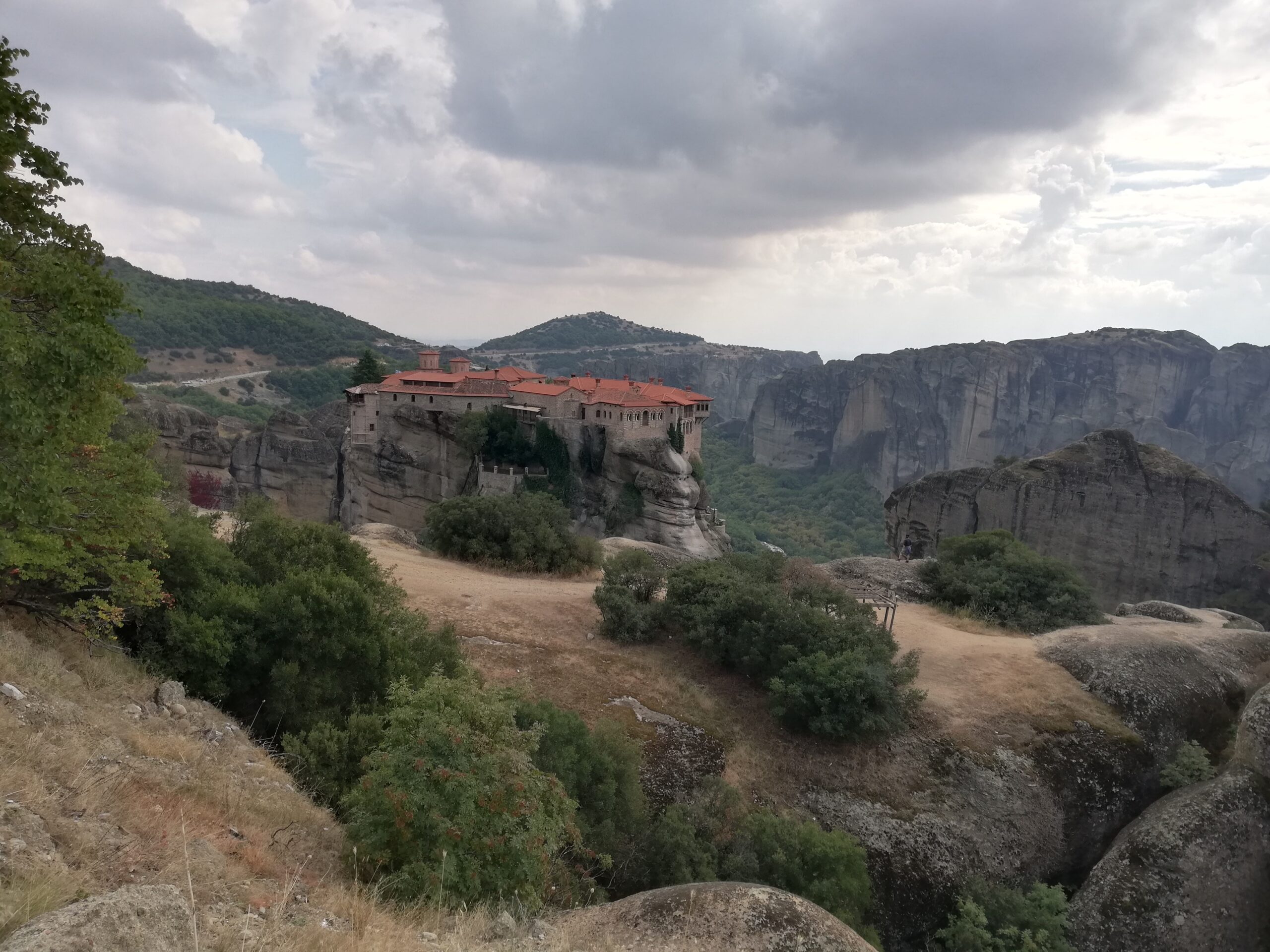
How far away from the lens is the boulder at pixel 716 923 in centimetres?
555

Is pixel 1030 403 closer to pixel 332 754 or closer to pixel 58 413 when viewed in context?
pixel 332 754

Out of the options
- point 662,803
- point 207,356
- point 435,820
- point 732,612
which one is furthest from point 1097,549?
point 207,356

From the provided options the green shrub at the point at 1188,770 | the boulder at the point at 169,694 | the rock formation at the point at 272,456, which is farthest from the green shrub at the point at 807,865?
the rock formation at the point at 272,456

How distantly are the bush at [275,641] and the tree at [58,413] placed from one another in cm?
90

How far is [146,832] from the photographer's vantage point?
→ 5168mm

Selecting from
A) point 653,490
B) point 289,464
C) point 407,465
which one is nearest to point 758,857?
point 653,490

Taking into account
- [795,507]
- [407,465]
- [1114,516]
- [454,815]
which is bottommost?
[795,507]

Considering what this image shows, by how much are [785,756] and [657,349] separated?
16133 centimetres

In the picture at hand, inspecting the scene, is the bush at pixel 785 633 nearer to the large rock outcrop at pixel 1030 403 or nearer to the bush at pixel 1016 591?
the bush at pixel 1016 591

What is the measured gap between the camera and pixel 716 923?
5.75 metres

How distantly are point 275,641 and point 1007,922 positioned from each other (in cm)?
1119

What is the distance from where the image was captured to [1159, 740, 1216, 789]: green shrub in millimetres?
13289

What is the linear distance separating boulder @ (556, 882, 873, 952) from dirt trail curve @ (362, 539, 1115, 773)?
6.82m

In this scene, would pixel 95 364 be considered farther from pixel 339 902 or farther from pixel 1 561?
pixel 339 902
